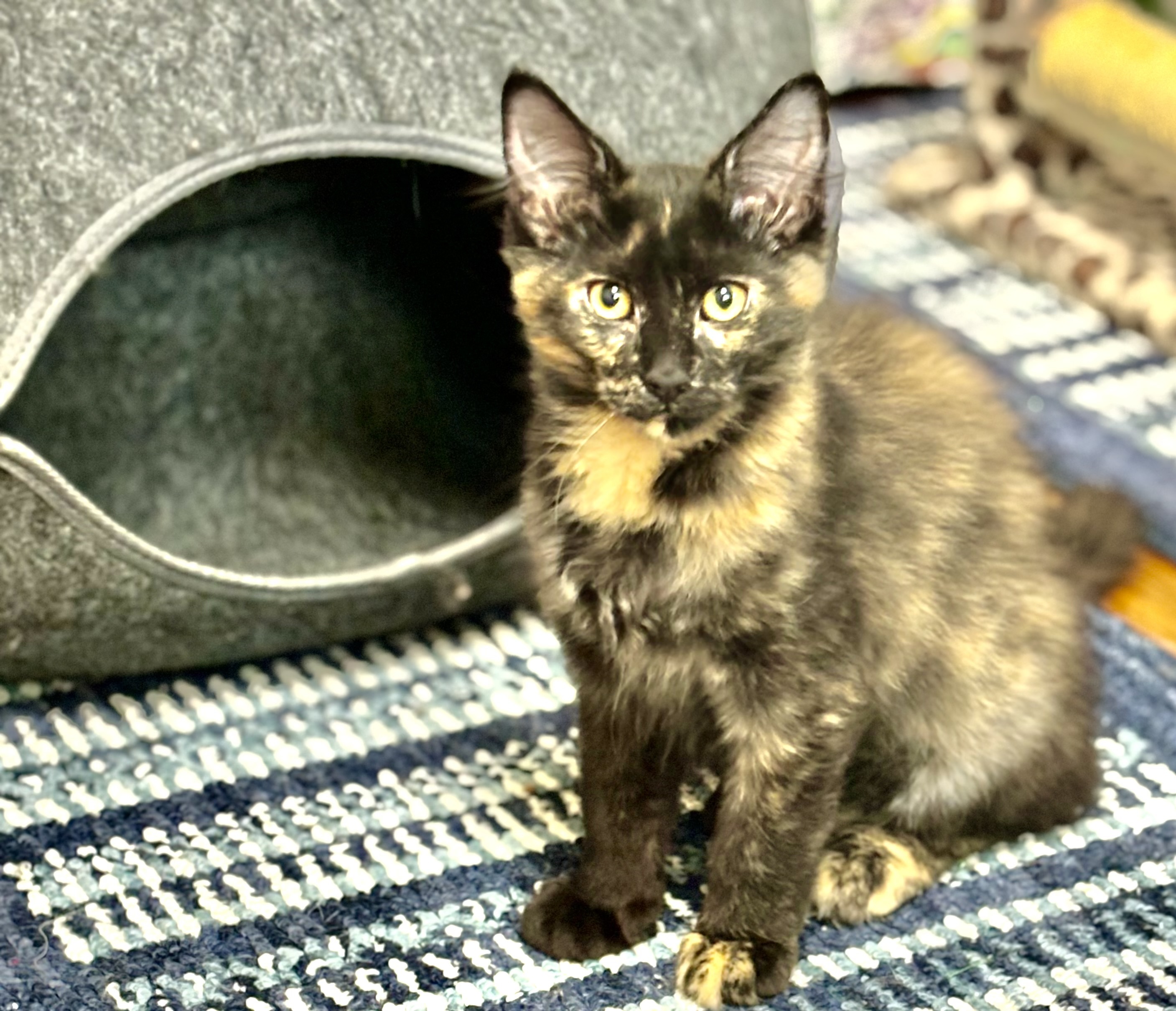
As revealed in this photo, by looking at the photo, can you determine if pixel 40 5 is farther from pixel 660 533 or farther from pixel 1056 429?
pixel 1056 429

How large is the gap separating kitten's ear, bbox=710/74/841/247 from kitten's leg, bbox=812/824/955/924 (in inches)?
23.1

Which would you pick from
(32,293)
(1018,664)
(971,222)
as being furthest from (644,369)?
(971,222)

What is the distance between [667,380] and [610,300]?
97mm

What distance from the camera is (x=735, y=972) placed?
1290 mm

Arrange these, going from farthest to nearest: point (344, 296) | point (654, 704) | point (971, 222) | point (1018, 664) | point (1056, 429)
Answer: point (971, 222), point (1056, 429), point (344, 296), point (1018, 664), point (654, 704)

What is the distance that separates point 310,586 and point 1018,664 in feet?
2.49

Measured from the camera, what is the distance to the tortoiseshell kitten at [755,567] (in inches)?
47.3

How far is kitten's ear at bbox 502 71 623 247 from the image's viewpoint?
3.96 feet

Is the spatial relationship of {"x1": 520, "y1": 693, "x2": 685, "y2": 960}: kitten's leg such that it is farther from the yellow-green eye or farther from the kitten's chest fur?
the yellow-green eye

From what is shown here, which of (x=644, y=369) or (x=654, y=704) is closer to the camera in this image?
(x=644, y=369)

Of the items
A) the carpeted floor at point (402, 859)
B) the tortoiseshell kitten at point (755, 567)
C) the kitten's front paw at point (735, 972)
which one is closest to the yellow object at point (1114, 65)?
the carpeted floor at point (402, 859)

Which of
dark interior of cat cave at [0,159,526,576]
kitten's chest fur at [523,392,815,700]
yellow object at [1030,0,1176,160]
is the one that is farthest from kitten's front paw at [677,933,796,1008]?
yellow object at [1030,0,1176,160]

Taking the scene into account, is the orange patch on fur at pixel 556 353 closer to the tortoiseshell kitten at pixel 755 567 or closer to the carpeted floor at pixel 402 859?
the tortoiseshell kitten at pixel 755 567

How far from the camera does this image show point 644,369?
45.7 inches
